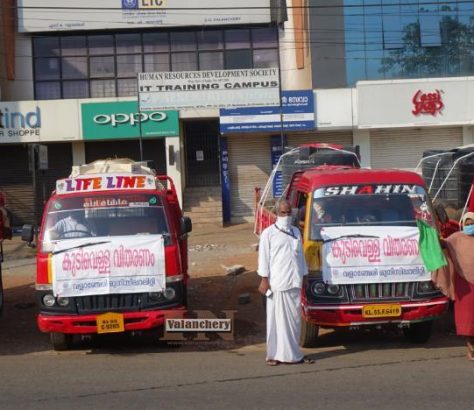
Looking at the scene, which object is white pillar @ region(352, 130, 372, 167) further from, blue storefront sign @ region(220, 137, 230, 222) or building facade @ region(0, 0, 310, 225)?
blue storefront sign @ region(220, 137, 230, 222)

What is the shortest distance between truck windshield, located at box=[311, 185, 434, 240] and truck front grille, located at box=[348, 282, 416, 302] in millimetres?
788

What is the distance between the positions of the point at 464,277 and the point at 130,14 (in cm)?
2124

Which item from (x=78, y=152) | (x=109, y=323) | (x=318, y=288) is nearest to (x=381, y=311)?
(x=318, y=288)

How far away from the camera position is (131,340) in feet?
32.0

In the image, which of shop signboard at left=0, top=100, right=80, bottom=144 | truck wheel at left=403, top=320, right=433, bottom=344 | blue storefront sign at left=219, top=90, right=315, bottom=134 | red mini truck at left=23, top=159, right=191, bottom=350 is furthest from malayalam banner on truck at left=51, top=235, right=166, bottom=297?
shop signboard at left=0, top=100, right=80, bottom=144

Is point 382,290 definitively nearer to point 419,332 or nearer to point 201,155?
point 419,332

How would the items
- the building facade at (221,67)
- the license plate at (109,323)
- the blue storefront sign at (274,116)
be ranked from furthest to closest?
1. the building facade at (221,67)
2. the blue storefront sign at (274,116)
3. the license plate at (109,323)

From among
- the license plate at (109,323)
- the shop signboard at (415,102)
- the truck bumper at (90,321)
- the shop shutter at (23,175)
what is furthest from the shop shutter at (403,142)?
the license plate at (109,323)

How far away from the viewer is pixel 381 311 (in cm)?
806

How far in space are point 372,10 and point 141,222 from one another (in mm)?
18174

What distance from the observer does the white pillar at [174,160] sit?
79.8 ft

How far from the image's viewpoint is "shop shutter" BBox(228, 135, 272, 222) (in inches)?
1013

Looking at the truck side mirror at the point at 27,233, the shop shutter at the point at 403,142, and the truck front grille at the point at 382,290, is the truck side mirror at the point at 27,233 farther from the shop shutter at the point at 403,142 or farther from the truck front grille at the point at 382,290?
the shop shutter at the point at 403,142

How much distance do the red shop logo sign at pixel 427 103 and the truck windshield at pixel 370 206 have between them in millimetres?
15970
